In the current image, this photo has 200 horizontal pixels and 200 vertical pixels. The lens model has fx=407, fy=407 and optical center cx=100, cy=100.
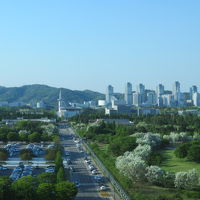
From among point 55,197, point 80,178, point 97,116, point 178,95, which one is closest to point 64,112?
point 97,116

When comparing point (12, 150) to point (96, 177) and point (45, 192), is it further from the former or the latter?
point (45, 192)

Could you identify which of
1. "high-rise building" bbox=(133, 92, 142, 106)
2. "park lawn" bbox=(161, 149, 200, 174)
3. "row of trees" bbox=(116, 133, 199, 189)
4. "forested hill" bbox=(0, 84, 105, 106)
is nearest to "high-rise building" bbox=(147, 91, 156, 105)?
"high-rise building" bbox=(133, 92, 142, 106)

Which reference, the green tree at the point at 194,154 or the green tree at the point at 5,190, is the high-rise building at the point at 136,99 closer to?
the green tree at the point at 194,154

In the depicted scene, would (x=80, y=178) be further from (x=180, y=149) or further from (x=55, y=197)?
(x=180, y=149)

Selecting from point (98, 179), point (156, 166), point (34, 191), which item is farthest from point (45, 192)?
point (156, 166)

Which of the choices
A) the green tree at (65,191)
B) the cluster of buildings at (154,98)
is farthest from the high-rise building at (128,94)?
the green tree at (65,191)

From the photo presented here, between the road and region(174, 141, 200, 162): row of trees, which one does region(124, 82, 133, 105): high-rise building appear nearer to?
the road
